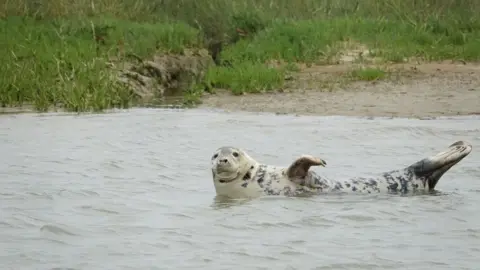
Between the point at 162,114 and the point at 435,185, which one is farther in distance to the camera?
the point at 162,114

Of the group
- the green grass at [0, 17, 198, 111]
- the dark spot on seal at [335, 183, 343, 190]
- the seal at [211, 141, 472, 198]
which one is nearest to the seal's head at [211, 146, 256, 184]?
the seal at [211, 141, 472, 198]

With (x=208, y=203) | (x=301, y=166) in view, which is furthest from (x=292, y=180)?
(x=208, y=203)

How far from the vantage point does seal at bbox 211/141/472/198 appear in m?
9.35

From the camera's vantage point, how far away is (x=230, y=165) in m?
9.27

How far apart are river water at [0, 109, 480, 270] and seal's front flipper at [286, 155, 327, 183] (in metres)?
0.22

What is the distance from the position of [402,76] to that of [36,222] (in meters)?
9.11

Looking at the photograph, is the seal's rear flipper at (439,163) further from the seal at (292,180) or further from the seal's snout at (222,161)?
the seal's snout at (222,161)

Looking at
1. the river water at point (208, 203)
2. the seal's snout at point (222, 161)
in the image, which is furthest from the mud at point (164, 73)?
the seal's snout at point (222, 161)

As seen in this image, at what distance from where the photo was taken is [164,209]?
8.98 m

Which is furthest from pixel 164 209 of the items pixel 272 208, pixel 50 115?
pixel 50 115

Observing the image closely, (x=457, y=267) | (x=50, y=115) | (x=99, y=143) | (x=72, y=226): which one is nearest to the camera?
(x=457, y=267)

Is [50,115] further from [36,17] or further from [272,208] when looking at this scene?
[272,208]

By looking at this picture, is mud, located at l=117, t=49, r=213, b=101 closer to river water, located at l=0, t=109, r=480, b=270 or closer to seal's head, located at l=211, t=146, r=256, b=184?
river water, located at l=0, t=109, r=480, b=270

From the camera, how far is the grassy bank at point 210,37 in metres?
15.3
